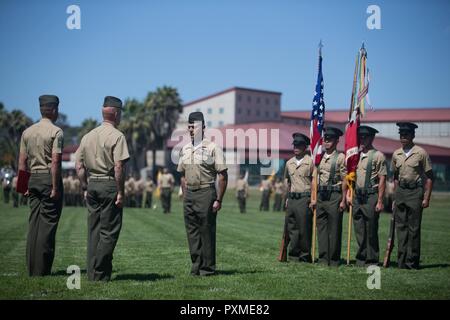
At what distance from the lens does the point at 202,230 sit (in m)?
9.89

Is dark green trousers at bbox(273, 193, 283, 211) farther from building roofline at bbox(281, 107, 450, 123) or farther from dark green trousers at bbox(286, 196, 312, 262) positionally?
dark green trousers at bbox(286, 196, 312, 262)

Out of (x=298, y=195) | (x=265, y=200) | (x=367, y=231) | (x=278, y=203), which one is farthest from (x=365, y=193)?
(x=265, y=200)

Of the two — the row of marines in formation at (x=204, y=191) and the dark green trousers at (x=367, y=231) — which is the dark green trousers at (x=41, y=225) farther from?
the dark green trousers at (x=367, y=231)

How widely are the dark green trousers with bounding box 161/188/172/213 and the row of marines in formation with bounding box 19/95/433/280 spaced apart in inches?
863

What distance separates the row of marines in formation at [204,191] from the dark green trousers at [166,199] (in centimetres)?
2192

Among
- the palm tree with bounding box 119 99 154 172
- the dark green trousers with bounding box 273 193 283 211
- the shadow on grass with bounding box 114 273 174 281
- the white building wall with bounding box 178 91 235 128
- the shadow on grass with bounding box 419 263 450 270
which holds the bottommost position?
the dark green trousers with bounding box 273 193 283 211

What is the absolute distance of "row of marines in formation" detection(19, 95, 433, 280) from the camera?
29.7 feet

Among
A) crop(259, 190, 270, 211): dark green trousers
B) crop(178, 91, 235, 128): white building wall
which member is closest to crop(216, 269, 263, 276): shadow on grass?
crop(259, 190, 270, 211): dark green trousers

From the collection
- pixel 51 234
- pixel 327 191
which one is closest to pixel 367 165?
pixel 327 191

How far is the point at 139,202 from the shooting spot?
137ft

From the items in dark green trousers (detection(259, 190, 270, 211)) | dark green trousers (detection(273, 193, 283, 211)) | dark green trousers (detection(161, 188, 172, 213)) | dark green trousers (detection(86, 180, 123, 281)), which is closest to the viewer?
dark green trousers (detection(86, 180, 123, 281))

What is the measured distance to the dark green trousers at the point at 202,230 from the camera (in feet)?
32.2

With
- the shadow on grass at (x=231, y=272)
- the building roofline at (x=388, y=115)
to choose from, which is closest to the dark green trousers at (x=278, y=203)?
the building roofline at (x=388, y=115)
